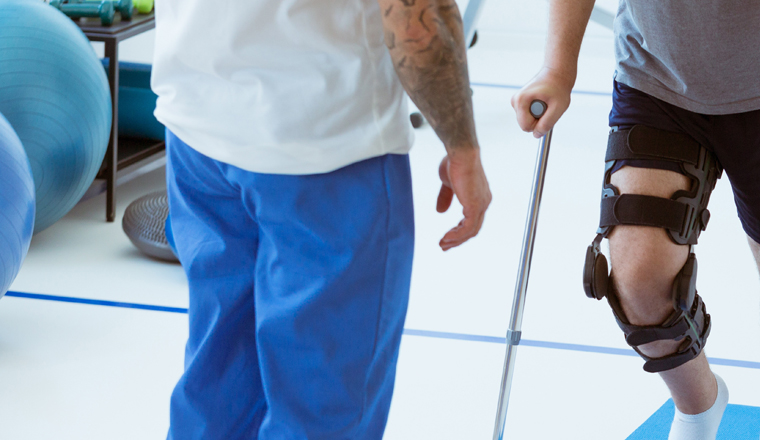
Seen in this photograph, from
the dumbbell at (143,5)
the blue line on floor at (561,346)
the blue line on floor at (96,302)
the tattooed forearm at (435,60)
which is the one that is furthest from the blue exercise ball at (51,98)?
the tattooed forearm at (435,60)

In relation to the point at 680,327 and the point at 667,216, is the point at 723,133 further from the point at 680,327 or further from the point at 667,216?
the point at 680,327

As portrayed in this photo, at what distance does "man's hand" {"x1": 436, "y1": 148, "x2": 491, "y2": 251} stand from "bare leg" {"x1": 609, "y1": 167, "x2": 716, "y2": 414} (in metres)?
0.52

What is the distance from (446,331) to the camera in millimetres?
2936

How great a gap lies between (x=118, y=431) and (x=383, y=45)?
1445mm

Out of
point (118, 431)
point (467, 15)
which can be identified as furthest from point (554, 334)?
point (467, 15)

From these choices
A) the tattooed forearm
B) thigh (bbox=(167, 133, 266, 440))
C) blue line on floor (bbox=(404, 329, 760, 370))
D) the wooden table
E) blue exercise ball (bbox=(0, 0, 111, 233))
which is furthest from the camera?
the wooden table

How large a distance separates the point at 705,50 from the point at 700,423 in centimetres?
82

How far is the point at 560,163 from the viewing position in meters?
4.70

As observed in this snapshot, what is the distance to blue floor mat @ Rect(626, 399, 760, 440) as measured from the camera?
2.31 meters

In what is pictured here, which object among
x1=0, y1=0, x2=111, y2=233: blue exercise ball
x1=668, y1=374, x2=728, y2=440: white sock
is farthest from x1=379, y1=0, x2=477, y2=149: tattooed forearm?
x1=0, y1=0, x2=111, y2=233: blue exercise ball

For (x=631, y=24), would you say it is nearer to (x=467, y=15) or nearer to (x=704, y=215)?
(x=704, y=215)

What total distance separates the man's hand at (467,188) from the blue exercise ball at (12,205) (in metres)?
1.44

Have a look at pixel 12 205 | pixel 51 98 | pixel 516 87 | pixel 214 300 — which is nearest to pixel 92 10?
pixel 51 98

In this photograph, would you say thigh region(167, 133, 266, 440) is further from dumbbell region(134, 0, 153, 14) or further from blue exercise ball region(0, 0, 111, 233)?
dumbbell region(134, 0, 153, 14)
